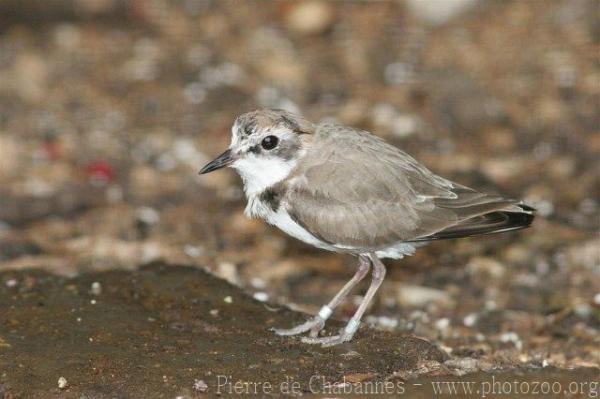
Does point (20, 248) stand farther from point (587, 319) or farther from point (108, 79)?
point (587, 319)

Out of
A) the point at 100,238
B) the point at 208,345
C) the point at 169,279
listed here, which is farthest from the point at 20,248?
the point at 208,345

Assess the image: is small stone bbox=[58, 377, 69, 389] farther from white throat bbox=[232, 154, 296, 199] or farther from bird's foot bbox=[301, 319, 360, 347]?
white throat bbox=[232, 154, 296, 199]

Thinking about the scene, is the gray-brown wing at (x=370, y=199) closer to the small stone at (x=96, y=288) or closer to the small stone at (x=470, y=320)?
the small stone at (x=470, y=320)

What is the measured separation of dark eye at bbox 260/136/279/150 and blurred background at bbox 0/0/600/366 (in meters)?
1.30

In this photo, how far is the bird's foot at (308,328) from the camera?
5.99 m

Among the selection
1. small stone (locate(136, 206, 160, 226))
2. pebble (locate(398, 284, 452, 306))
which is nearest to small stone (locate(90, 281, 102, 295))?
small stone (locate(136, 206, 160, 226))

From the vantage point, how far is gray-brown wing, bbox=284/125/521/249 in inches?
238

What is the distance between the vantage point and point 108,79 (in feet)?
36.6

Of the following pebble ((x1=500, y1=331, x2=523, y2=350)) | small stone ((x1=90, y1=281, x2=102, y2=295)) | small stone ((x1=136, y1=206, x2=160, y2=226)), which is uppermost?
small stone ((x1=136, y1=206, x2=160, y2=226))

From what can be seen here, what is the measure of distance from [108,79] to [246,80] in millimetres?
1631

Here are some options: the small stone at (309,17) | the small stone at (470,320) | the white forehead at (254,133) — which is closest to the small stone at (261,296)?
the white forehead at (254,133)

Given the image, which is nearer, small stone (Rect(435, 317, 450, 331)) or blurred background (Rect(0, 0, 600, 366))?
small stone (Rect(435, 317, 450, 331))

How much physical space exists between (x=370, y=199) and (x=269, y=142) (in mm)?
763

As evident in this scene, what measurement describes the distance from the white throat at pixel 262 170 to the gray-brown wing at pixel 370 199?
0.29 feet
